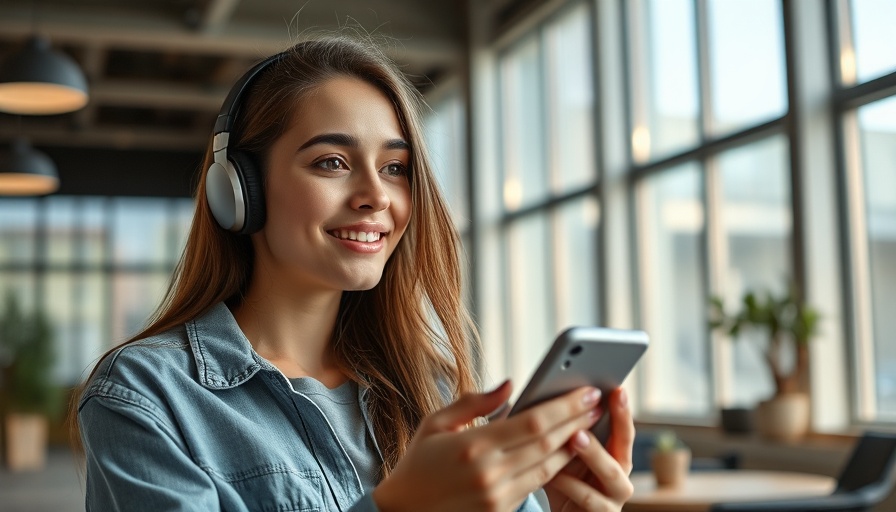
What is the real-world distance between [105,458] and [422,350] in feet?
1.86

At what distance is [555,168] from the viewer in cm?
865

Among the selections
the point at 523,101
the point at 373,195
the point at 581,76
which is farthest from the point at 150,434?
the point at 523,101

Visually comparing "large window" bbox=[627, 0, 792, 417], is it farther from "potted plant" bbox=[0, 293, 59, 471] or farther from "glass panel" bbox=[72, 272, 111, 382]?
"glass panel" bbox=[72, 272, 111, 382]

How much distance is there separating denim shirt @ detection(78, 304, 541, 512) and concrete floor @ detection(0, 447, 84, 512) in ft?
17.2

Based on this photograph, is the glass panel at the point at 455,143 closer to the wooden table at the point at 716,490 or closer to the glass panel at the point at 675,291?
the glass panel at the point at 675,291

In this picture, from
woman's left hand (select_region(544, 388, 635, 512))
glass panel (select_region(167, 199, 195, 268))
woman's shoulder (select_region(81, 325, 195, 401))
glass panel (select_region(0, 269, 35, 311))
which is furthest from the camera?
glass panel (select_region(167, 199, 195, 268))

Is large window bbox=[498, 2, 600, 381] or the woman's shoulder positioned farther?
large window bbox=[498, 2, 600, 381]

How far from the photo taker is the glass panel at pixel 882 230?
509 cm

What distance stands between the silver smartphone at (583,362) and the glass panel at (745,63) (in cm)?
494

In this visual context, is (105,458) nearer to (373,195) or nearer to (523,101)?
(373,195)

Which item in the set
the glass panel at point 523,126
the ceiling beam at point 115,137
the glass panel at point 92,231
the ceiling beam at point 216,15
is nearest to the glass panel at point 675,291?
the glass panel at point 523,126

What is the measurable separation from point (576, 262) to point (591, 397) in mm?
7423

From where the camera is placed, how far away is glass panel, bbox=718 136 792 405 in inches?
231

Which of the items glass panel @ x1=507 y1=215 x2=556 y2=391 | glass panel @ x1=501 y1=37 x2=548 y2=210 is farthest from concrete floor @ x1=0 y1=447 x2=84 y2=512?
glass panel @ x1=501 y1=37 x2=548 y2=210
